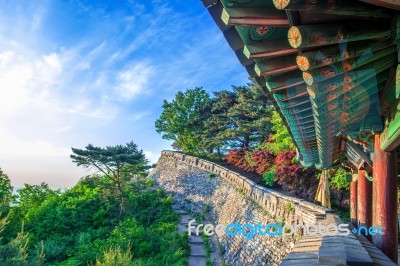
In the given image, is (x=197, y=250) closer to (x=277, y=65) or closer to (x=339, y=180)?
(x=339, y=180)

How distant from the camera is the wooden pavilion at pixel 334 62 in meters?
1.68

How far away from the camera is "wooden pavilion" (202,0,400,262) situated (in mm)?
1682

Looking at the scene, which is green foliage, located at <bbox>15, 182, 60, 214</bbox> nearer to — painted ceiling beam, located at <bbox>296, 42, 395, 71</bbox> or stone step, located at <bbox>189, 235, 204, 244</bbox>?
stone step, located at <bbox>189, 235, 204, 244</bbox>

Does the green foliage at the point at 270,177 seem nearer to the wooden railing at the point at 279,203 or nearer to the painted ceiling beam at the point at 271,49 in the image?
the wooden railing at the point at 279,203

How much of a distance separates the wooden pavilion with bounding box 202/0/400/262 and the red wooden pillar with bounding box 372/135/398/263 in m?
0.01

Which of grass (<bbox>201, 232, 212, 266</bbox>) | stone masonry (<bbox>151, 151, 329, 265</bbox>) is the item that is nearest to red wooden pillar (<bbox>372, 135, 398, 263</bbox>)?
stone masonry (<bbox>151, 151, 329, 265</bbox>)

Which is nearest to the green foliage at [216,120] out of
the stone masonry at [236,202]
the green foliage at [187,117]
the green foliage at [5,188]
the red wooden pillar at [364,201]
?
the green foliage at [187,117]

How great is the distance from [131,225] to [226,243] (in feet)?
18.7

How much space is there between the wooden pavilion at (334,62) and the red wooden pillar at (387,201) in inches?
0.4

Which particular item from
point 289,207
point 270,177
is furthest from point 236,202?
point 289,207

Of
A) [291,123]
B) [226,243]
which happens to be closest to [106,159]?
[226,243]

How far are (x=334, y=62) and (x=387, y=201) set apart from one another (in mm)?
2483

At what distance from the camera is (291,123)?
396 centimetres

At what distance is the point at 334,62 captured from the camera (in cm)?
206
